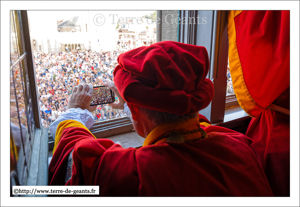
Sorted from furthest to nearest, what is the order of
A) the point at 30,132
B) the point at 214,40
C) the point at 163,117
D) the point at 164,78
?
the point at 214,40 → the point at 30,132 → the point at 163,117 → the point at 164,78

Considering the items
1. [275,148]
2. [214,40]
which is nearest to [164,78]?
[275,148]

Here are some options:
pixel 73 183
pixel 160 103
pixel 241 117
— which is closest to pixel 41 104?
pixel 73 183

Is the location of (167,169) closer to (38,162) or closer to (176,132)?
(176,132)

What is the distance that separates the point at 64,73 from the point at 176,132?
679mm

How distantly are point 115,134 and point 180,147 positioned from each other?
710mm

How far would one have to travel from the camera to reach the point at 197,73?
0.63 m

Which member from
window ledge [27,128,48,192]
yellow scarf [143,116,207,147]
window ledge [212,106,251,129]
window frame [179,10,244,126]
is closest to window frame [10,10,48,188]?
window ledge [27,128,48,192]

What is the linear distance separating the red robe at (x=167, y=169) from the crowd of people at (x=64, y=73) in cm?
43

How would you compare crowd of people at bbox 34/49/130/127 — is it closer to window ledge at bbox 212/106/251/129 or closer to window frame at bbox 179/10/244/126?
window frame at bbox 179/10/244/126

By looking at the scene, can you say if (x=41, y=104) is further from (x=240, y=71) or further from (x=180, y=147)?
(x=240, y=71)

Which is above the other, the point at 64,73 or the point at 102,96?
the point at 64,73

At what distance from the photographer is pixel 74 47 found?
1.05 m

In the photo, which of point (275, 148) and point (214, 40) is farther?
point (214, 40)

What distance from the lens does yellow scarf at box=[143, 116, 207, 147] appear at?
2.15 feet
